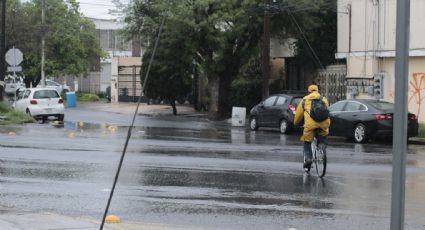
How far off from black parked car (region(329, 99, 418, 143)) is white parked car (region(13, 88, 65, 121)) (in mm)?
14060

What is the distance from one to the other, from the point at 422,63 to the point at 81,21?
3964cm

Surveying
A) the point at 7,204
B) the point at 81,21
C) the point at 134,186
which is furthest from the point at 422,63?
the point at 81,21

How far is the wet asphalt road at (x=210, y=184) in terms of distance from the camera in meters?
8.88

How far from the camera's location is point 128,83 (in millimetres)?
55969

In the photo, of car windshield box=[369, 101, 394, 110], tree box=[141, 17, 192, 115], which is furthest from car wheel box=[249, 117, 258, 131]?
car windshield box=[369, 101, 394, 110]

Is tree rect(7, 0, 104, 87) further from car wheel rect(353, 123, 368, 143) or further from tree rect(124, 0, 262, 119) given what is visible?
car wheel rect(353, 123, 368, 143)

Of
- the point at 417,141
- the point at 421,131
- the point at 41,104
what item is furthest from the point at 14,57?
the point at 417,141

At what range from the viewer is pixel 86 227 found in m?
7.66

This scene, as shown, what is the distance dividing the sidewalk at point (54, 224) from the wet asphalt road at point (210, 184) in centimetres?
38

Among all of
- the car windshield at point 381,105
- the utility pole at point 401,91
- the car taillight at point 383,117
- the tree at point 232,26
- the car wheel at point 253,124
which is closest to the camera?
the utility pole at point 401,91

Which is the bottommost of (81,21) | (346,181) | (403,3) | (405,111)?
(346,181)

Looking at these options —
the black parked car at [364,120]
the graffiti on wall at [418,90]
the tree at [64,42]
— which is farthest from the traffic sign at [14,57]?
the tree at [64,42]

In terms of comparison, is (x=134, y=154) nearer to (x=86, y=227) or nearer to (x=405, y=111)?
(x=86, y=227)

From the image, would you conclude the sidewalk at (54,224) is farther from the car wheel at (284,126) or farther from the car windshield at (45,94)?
the car windshield at (45,94)
